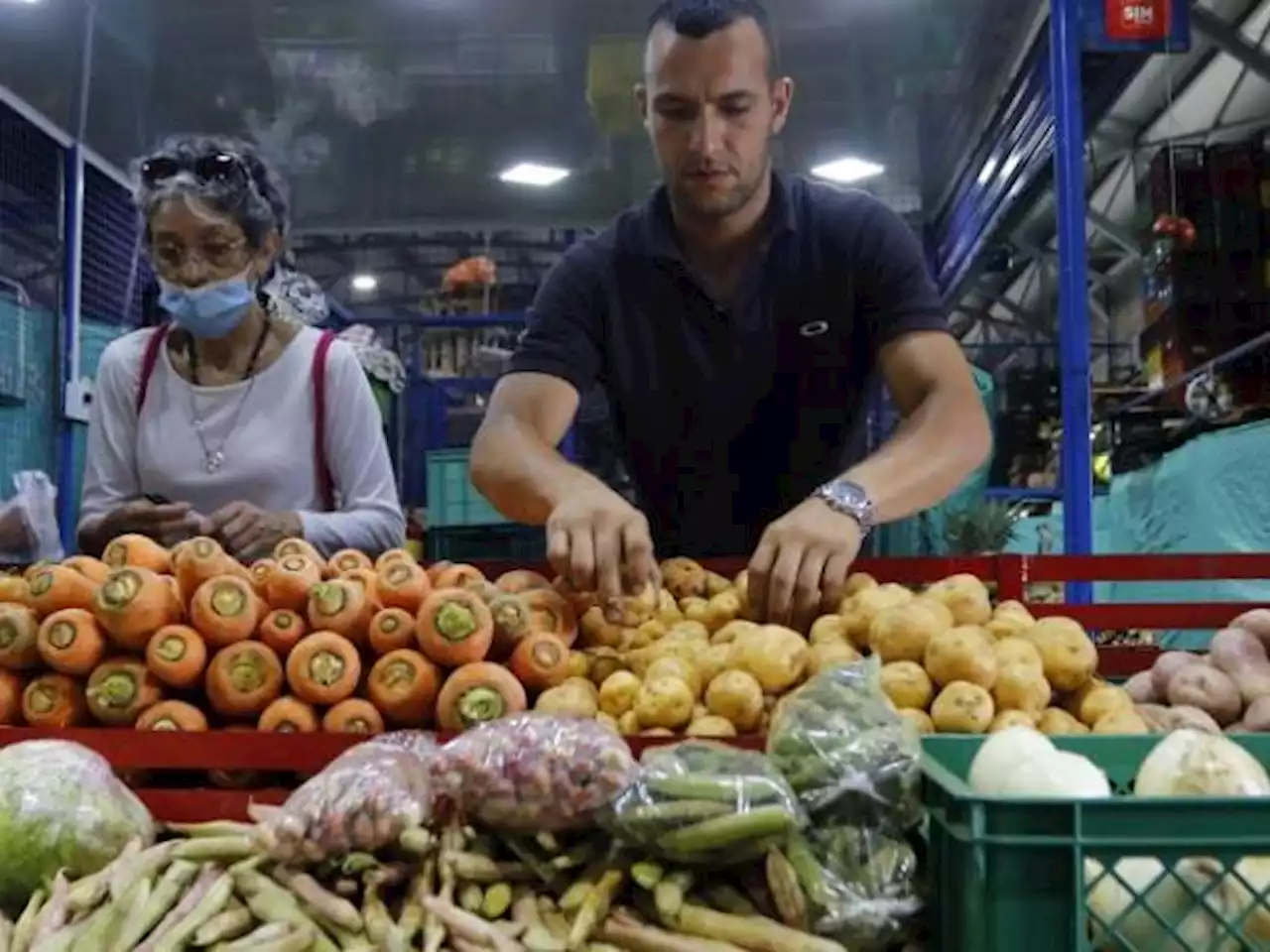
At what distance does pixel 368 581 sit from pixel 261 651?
19 cm

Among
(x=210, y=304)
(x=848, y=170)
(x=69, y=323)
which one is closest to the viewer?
(x=210, y=304)

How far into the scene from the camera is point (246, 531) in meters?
2.46

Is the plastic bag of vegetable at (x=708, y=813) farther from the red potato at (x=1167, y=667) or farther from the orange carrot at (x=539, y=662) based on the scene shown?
the red potato at (x=1167, y=667)

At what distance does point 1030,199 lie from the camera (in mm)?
7102

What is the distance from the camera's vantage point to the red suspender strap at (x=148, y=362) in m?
2.98

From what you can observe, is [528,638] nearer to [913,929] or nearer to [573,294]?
[913,929]

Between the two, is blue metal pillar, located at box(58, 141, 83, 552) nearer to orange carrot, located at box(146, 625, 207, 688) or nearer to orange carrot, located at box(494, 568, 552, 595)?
orange carrot, located at box(494, 568, 552, 595)

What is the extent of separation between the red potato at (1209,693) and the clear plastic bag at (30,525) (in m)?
5.44

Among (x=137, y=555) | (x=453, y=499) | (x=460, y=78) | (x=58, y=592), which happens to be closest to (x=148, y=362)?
(x=137, y=555)

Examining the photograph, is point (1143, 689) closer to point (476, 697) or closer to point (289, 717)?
point (476, 697)

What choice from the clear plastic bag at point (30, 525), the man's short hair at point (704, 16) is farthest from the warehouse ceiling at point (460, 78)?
the man's short hair at point (704, 16)

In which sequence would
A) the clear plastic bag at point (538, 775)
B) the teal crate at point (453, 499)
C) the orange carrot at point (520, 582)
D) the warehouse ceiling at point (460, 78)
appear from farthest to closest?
the teal crate at point (453, 499), the warehouse ceiling at point (460, 78), the orange carrot at point (520, 582), the clear plastic bag at point (538, 775)

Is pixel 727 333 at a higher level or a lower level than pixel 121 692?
higher

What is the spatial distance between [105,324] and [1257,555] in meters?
8.01
